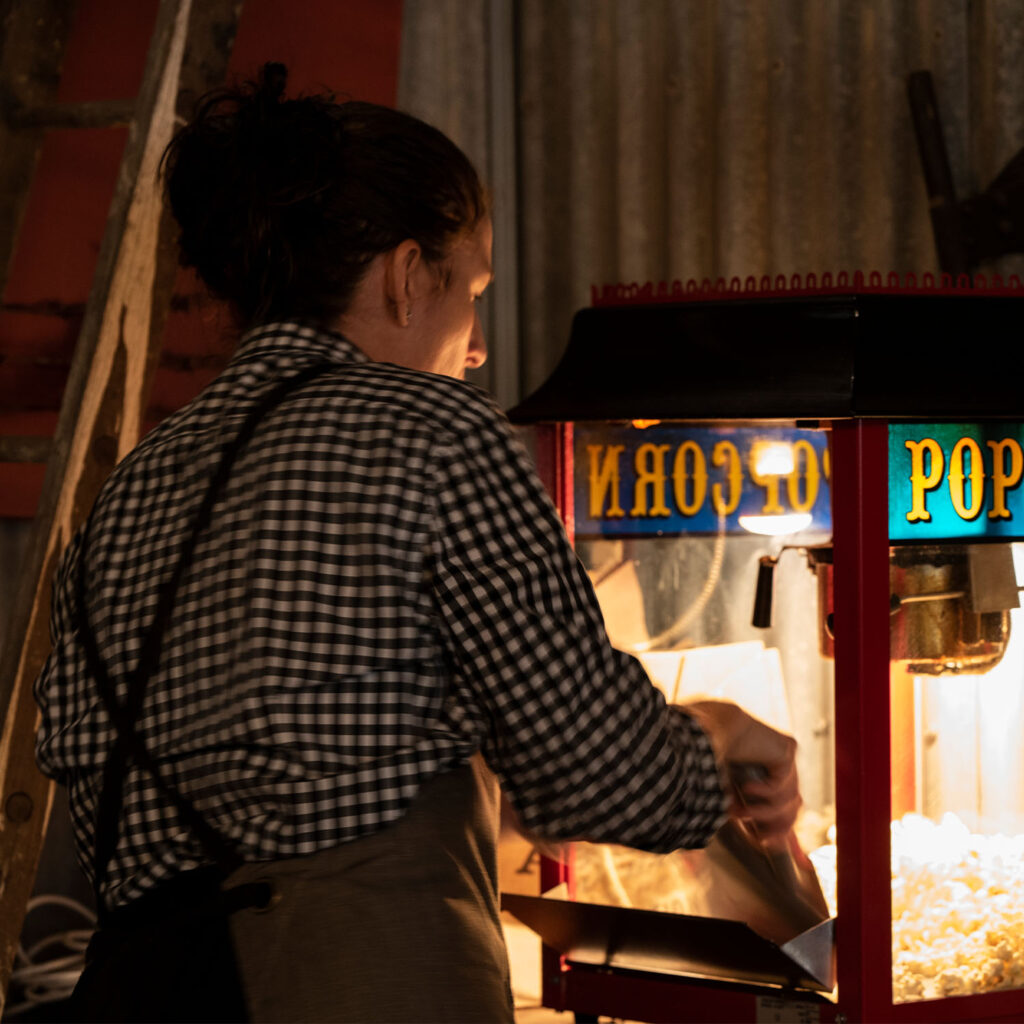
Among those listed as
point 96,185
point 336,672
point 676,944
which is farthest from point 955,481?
point 96,185

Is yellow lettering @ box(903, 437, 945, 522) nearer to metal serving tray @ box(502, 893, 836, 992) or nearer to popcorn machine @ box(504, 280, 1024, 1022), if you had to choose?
popcorn machine @ box(504, 280, 1024, 1022)

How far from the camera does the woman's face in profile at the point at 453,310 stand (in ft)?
3.02

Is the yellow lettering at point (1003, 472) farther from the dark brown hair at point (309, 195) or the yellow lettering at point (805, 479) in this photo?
the dark brown hair at point (309, 195)

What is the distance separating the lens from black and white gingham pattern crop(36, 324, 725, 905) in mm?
749

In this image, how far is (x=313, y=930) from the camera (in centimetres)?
78

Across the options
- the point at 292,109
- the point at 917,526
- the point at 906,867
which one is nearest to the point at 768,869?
the point at 906,867

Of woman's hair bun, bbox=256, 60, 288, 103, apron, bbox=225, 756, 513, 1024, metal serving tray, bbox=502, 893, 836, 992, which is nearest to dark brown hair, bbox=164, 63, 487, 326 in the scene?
woman's hair bun, bbox=256, 60, 288, 103

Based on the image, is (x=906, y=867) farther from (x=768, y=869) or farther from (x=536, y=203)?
(x=536, y=203)

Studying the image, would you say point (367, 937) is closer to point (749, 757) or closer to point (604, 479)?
→ point (749, 757)

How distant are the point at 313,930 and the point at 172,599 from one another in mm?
230

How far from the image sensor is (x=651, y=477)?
58.2 inches

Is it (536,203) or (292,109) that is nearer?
(292,109)

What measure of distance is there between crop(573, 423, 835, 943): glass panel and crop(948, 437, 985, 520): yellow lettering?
0.66 feet

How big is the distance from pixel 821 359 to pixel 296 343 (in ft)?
1.92
